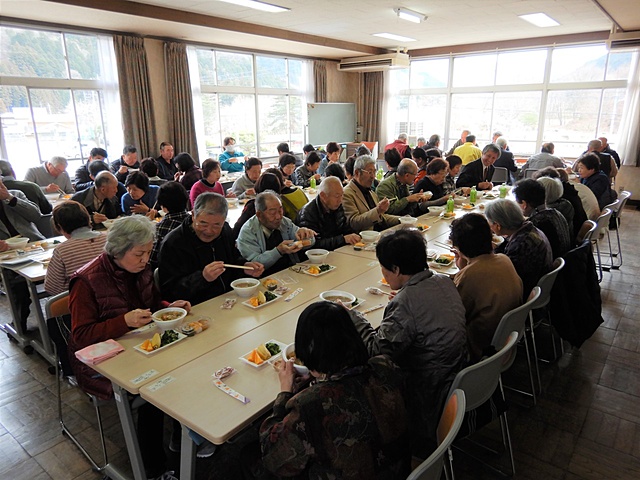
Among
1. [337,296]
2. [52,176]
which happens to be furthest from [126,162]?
[337,296]

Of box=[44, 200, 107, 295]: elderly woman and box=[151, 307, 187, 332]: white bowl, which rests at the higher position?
box=[44, 200, 107, 295]: elderly woman

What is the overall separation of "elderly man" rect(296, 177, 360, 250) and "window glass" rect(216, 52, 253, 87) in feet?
20.2

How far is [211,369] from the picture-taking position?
5.85 feet

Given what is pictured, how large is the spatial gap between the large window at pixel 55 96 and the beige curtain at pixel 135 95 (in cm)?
14

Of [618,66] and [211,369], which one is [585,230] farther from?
[618,66]

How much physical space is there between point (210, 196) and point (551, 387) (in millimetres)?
2747

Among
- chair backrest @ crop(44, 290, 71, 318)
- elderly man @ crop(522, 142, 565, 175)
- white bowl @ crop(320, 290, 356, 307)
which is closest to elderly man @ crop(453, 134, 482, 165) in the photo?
elderly man @ crop(522, 142, 565, 175)

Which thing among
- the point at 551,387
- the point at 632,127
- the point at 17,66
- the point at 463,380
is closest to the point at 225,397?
the point at 463,380

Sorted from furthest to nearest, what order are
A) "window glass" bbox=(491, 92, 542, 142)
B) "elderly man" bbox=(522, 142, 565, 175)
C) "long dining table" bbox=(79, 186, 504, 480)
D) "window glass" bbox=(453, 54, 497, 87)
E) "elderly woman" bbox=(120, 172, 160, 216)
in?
"window glass" bbox=(453, 54, 497, 87) → "window glass" bbox=(491, 92, 542, 142) → "elderly man" bbox=(522, 142, 565, 175) → "elderly woman" bbox=(120, 172, 160, 216) → "long dining table" bbox=(79, 186, 504, 480)

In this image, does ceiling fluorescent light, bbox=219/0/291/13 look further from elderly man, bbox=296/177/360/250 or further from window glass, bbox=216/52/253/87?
elderly man, bbox=296/177/360/250

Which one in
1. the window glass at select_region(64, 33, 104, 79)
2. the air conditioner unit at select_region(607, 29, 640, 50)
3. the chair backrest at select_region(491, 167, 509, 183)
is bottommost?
the chair backrest at select_region(491, 167, 509, 183)

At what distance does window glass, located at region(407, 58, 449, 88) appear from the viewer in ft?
34.4

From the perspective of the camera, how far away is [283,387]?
153 cm

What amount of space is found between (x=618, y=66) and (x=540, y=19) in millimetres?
2831
